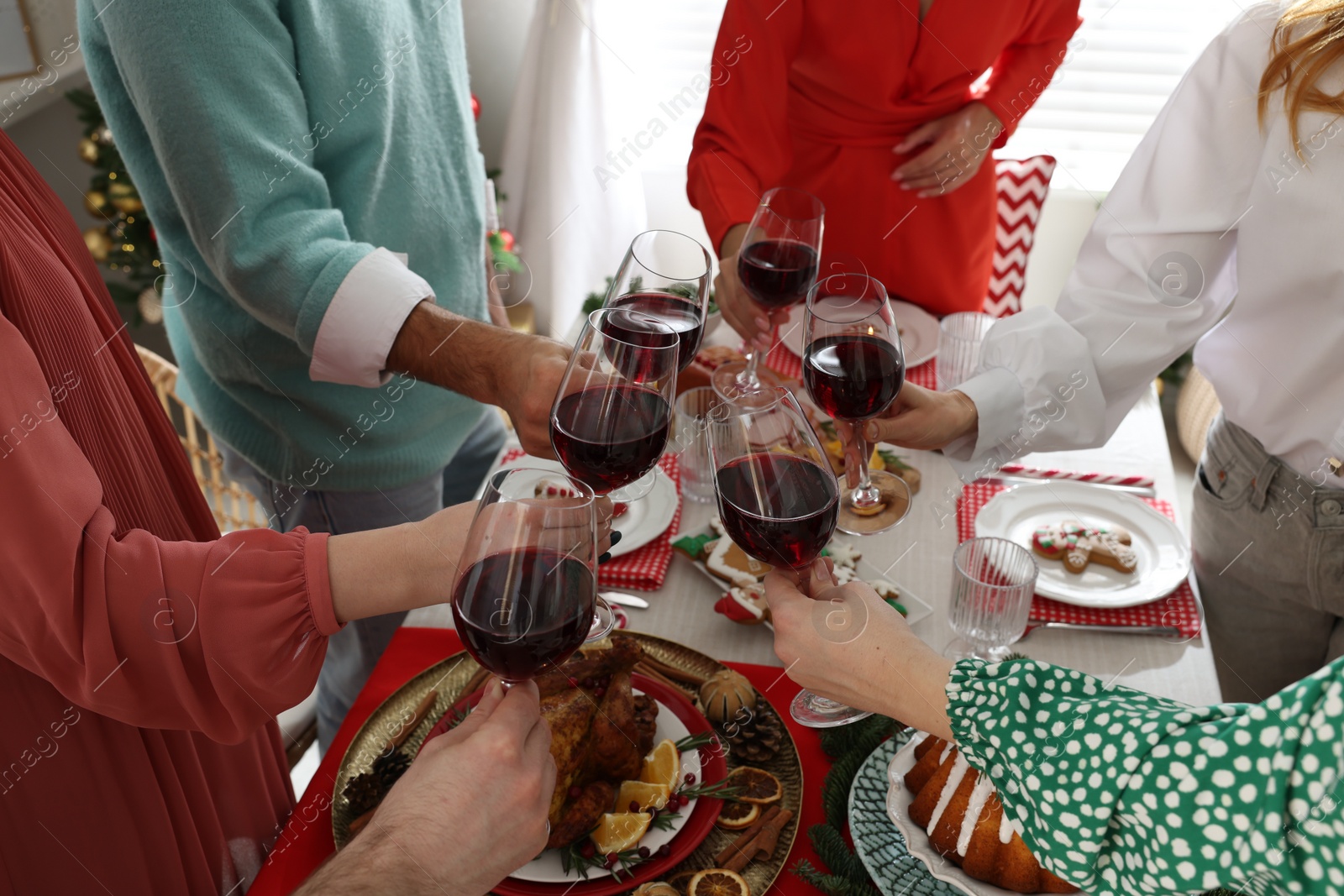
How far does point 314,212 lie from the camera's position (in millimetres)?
1377

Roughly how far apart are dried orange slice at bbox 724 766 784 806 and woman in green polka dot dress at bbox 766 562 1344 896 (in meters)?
0.16

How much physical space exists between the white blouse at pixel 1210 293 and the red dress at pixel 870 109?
1.47 ft

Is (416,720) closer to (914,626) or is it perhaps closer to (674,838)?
(674,838)

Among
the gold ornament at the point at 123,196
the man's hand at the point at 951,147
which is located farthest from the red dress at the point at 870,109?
the gold ornament at the point at 123,196

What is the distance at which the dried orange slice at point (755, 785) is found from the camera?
1.02 meters

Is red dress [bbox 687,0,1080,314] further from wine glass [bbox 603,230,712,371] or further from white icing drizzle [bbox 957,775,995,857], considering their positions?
white icing drizzle [bbox 957,775,995,857]

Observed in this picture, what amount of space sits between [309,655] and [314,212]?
27.2 inches

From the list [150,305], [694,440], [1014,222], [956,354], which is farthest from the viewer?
[150,305]

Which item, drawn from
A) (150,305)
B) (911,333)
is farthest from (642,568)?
(150,305)

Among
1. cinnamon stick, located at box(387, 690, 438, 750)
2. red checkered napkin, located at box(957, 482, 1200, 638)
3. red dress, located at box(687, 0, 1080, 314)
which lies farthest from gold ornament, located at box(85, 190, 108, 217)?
red checkered napkin, located at box(957, 482, 1200, 638)

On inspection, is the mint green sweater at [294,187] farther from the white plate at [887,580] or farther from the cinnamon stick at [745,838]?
the cinnamon stick at [745,838]

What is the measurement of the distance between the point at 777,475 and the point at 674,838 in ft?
1.25

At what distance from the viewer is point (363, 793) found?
101 centimetres

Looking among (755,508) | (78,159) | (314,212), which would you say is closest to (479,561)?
(755,508)
